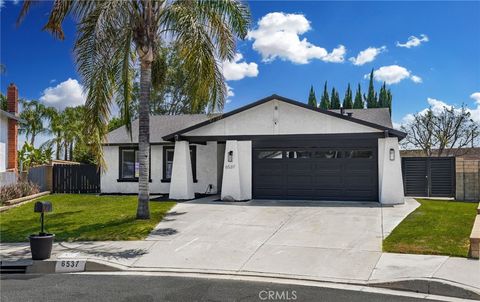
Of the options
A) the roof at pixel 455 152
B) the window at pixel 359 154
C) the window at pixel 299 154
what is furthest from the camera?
the roof at pixel 455 152

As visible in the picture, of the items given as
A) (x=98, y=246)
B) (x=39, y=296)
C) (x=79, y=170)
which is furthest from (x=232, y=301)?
(x=79, y=170)

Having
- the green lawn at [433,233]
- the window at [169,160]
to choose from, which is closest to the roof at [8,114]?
the window at [169,160]

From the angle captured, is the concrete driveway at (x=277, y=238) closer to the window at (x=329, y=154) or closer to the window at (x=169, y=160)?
the window at (x=329, y=154)

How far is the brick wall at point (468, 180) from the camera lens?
1880cm

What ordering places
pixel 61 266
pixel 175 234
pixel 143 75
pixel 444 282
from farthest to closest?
pixel 143 75
pixel 175 234
pixel 61 266
pixel 444 282

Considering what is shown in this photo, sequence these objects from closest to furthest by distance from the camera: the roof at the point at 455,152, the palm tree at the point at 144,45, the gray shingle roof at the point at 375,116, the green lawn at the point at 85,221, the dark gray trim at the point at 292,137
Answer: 1. the green lawn at the point at 85,221
2. the palm tree at the point at 144,45
3. the dark gray trim at the point at 292,137
4. the gray shingle roof at the point at 375,116
5. the roof at the point at 455,152

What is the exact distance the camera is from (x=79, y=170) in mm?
22531

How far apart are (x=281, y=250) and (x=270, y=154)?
8.93 m

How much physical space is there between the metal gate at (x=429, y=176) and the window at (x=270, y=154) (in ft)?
20.8

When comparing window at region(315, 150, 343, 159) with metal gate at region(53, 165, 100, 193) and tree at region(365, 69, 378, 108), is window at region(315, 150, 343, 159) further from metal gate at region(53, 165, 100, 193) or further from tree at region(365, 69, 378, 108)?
tree at region(365, 69, 378, 108)

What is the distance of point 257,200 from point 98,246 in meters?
8.52

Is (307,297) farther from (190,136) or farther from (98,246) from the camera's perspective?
(190,136)

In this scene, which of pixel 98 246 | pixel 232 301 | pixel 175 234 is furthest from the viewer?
pixel 175 234

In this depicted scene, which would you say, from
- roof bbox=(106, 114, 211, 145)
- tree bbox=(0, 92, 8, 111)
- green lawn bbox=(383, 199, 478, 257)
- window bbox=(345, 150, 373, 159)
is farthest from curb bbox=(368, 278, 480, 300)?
tree bbox=(0, 92, 8, 111)
